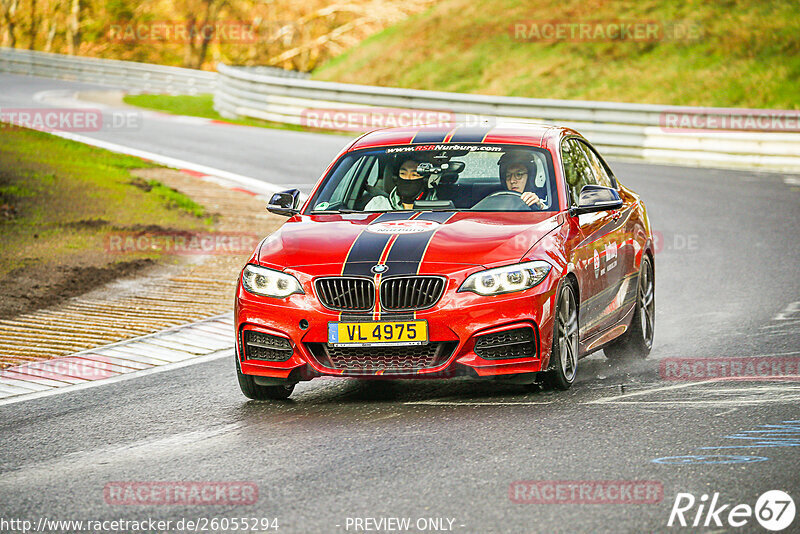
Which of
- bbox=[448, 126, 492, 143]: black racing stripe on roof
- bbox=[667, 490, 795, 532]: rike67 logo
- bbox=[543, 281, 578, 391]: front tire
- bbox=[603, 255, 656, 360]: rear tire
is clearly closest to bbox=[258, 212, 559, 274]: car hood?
bbox=[543, 281, 578, 391]: front tire

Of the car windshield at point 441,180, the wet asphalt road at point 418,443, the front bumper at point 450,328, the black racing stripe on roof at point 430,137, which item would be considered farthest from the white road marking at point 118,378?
the black racing stripe on roof at point 430,137

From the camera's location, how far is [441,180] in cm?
863

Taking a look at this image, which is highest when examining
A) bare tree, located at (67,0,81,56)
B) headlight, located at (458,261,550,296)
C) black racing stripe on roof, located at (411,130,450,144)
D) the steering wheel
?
black racing stripe on roof, located at (411,130,450,144)

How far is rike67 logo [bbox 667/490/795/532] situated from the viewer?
5098 mm

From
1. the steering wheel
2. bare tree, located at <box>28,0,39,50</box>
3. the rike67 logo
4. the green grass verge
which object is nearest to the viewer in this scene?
the rike67 logo

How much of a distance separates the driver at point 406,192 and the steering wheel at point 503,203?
36cm

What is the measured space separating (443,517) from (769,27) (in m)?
30.1

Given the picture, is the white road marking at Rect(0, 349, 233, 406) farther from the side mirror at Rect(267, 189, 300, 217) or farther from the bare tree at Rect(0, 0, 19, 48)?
the bare tree at Rect(0, 0, 19, 48)

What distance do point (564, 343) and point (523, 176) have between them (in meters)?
1.36

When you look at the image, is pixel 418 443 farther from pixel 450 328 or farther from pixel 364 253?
pixel 364 253

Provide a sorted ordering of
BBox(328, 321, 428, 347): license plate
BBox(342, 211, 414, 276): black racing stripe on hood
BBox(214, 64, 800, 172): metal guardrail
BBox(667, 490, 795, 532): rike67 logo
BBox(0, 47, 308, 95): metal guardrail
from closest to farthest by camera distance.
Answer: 1. BBox(667, 490, 795, 532): rike67 logo
2. BBox(328, 321, 428, 347): license plate
3. BBox(342, 211, 414, 276): black racing stripe on hood
4. BBox(214, 64, 800, 172): metal guardrail
5. BBox(0, 47, 308, 95): metal guardrail

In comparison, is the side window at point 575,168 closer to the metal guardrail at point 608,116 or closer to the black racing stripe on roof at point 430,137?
the black racing stripe on roof at point 430,137

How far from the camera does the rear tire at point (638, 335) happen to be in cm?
936

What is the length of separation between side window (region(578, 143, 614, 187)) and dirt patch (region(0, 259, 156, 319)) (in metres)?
4.99
